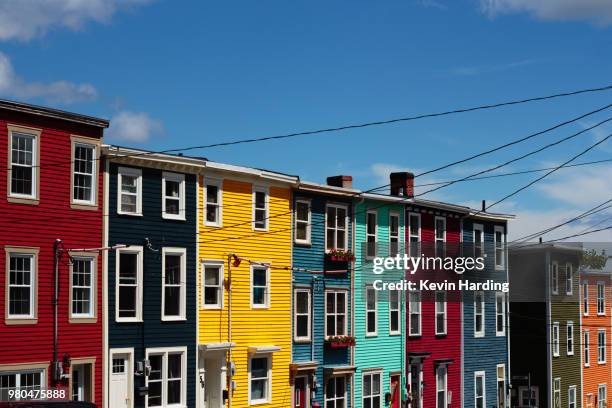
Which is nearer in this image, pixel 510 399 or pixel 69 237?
pixel 69 237

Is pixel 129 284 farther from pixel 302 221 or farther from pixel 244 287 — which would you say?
pixel 302 221

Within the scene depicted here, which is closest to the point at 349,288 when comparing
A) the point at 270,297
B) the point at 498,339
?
the point at 270,297

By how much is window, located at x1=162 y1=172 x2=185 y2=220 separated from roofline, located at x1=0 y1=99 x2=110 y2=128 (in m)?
3.81

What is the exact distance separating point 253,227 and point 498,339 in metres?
23.6

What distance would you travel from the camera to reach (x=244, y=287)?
4488 cm

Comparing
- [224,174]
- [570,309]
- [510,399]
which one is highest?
[224,174]

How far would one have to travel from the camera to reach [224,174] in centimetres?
4381

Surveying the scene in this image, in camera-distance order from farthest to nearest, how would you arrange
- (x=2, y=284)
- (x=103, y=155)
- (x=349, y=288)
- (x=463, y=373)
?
(x=463, y=373) → (x=349, y=288) → (x=103, y=155) → (x=2, y=284)

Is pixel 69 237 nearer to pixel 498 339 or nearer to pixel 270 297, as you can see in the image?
pixel 270 297

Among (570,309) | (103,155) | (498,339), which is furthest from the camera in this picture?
(570,309)

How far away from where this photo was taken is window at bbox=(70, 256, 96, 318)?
37656 millimetres

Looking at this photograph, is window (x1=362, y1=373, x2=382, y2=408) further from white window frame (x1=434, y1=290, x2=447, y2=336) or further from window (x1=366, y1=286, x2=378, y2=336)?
white window frame (x1=434, y1=290, x2=447, y2=336)

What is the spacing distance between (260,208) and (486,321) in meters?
21.4

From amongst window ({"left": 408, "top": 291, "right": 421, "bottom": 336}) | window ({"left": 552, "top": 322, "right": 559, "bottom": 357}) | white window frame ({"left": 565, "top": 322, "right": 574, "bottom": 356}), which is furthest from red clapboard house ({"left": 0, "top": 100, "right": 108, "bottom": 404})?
white window frame ({"left": 565, "top": 322, "right": 574, "bottom": 356})
